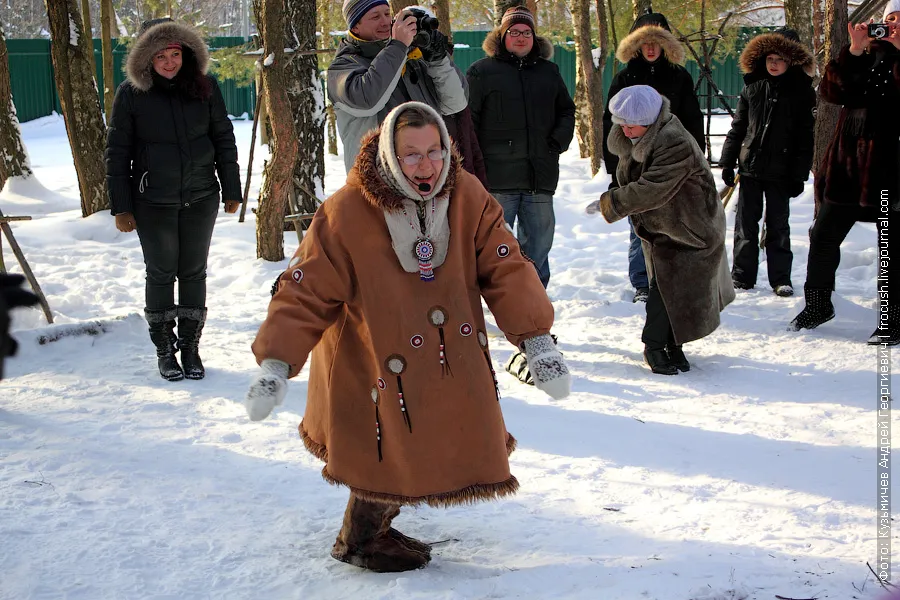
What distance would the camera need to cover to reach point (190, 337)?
219 inches

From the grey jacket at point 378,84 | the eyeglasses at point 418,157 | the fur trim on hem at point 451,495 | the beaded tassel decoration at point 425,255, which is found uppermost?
the grey jacket at point 378,84

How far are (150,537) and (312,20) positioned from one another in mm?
6668

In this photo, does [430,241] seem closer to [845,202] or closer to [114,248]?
[845,202]

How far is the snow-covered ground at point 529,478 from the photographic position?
3.06m

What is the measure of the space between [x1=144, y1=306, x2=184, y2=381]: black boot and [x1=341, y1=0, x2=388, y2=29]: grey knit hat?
6.42 feet

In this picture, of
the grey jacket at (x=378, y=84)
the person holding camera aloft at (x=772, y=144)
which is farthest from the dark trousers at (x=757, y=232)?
the grey jacket at (x=378, y=84)

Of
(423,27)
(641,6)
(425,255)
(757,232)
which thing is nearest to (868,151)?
(757,232)

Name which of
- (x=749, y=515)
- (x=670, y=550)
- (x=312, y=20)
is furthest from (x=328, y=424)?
(x=312, y=20)

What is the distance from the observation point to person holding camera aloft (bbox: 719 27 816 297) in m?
7.04

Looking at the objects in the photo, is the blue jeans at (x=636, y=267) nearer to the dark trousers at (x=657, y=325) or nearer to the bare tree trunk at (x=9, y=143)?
the dark trousers at (x=657, y=325)

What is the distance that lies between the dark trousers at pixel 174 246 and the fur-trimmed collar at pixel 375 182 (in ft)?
8.36

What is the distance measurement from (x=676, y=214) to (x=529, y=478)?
1.98 m

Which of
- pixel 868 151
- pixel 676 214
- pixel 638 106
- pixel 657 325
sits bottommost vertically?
pixel 657 325

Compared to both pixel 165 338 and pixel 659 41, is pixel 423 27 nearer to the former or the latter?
pixel 165 338
